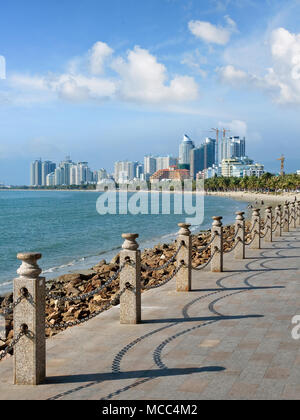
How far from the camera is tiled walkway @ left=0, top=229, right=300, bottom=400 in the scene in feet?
16.3

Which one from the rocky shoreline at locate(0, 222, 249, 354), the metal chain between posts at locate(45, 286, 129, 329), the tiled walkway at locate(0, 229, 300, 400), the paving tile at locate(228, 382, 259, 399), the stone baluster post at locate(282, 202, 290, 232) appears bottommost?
the rocky shoreline at locate(0, 222, 249, 354)

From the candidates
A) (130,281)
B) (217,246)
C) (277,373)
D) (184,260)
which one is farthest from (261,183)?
(277,373)

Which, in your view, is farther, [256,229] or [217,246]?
[256,229]

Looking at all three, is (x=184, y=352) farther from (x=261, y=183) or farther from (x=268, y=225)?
(x=261, y=183)

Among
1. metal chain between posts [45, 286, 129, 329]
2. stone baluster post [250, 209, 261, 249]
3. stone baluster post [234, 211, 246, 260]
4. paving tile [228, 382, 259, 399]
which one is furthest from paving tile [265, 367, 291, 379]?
stone baluster post [250, 209, 261, 249]

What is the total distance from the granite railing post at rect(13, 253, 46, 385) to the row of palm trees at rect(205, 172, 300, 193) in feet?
416

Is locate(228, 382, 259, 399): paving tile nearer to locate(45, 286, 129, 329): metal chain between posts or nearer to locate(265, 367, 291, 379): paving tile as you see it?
locate(265, 367, 291, 379): paving tile

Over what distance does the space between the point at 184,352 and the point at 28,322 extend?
6.87 feet

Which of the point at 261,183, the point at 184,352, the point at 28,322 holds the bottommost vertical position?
the point at 184,352

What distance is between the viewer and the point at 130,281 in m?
7.41

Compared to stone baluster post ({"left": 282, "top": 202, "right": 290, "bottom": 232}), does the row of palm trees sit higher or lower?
higher
